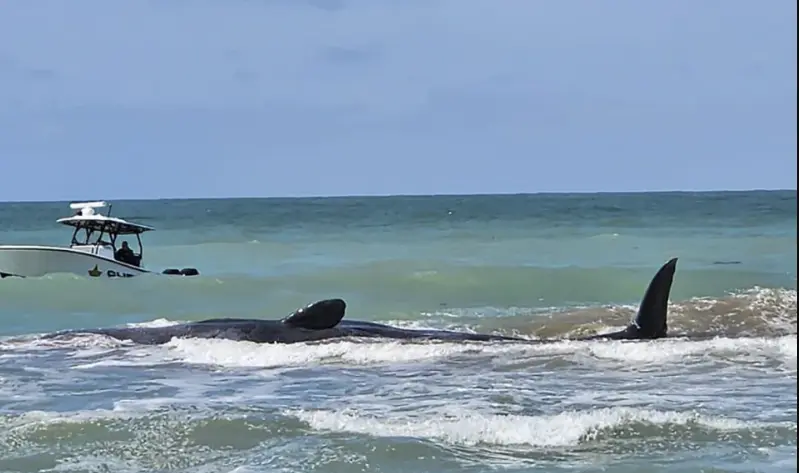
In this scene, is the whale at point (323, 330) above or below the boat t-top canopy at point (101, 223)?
below

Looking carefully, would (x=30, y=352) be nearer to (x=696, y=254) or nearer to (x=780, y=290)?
(x=780, y=290)

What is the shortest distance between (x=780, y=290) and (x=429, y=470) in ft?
56.2

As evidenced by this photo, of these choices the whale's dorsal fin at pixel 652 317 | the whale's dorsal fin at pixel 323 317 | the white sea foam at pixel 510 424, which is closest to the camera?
A: the white sea foam at pixel 510 424

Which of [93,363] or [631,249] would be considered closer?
[93,363]

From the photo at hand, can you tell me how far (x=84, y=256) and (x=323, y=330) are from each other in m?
14.3

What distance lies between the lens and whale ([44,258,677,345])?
45.7 ft

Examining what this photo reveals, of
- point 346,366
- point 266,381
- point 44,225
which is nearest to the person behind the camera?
point 266,381

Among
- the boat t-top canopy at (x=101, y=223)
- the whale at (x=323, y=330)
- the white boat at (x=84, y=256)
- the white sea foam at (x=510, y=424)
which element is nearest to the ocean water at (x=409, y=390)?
the white sea foam at (x=510, y=424)

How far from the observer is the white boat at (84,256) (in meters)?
26.5

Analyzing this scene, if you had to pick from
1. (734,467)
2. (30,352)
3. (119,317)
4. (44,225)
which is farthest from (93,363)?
(44,225)

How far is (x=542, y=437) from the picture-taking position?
27.4 feet

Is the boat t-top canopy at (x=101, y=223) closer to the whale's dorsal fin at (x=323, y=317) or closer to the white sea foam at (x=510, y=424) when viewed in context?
the whale's dorsal fin at (x=323, y=317)

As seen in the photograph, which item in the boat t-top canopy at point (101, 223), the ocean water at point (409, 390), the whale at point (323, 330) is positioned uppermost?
the boat t-top canopy at point (101, 223)

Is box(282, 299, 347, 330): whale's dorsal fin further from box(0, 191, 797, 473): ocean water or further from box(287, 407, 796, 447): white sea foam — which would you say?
box(287, 407, 796, 447): white sea foam
